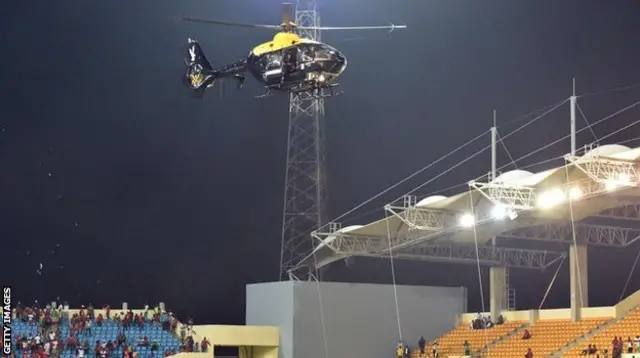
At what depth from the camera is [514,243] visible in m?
40.5

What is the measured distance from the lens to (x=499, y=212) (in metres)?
32.7

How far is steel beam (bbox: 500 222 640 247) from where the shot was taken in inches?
1387

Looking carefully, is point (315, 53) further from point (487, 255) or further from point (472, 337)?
point (472, 337)

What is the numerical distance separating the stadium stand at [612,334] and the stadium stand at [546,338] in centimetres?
80

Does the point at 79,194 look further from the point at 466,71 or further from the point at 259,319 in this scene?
the point at 466,71

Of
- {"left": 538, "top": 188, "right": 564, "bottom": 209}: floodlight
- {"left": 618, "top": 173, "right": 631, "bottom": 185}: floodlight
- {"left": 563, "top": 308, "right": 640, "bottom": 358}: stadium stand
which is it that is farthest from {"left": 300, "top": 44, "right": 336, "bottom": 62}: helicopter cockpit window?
{"left": 563, "top": 308, "right": 640, "bottom": 358}: stadium stand

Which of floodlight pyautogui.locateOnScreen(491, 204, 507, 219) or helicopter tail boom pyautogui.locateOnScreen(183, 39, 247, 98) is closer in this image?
floodlight pyautogui.locateOnScreen(491, 204, 507, 219)

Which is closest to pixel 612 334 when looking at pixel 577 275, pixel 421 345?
pixel 577 275

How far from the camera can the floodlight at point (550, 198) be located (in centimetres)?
3028

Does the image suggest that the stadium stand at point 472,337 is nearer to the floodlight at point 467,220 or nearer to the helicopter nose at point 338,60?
the floodlight at point 467,220

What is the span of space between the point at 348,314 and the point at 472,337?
474 centimetres

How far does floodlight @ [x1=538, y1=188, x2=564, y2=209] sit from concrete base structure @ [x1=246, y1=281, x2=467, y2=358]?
9.44 metres

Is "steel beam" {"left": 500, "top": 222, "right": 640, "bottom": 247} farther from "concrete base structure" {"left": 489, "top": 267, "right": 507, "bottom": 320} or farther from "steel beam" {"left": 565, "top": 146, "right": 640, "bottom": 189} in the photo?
"steel beam" {"left": 565, "top": 146, "right": 640, "bottom": 189}

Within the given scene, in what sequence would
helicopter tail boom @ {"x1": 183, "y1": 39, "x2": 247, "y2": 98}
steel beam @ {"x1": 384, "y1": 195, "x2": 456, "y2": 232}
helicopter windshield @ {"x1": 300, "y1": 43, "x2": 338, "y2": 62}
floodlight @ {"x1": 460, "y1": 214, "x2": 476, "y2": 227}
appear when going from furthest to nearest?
steel beam @ {"x1": 384, "y1": 195, "x2": 456, "y2": 232} → helicopter tail boom @ {"x1": 183, "y1": 39, "x2": 247, "y2": 98} → floodlight @ {"x1": 460, "y1": 214, "x2": 476, "y2": 227} → helicopter windshield @ {"x1": 300, "y1": 43, "x2": 338, "y2": 62}
